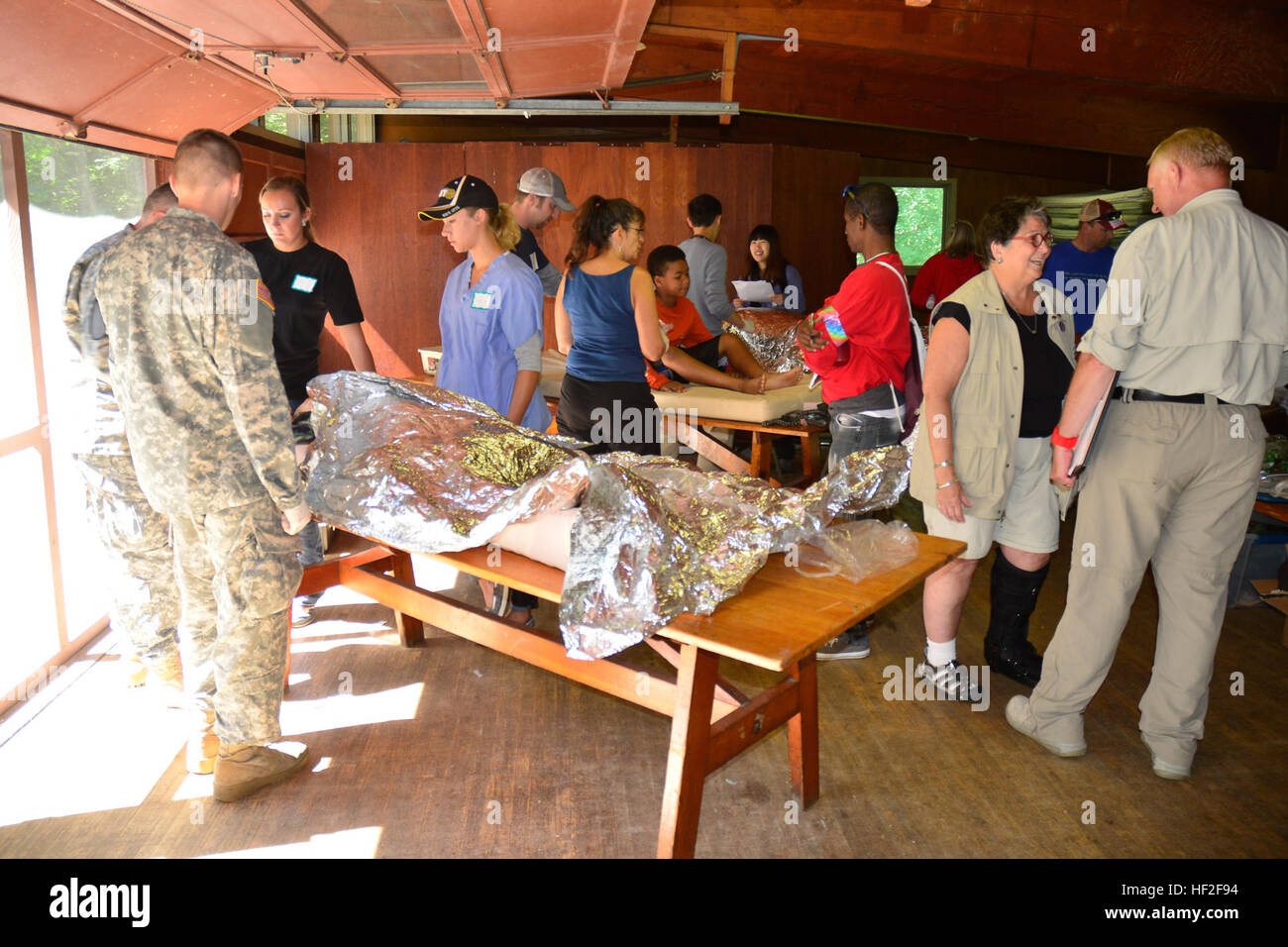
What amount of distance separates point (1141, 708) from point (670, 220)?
464cm

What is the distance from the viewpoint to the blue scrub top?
301 centimetres

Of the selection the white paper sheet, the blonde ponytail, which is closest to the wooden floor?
the blonde ponytail

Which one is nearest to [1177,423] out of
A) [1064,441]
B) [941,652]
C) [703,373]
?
[1064,441]

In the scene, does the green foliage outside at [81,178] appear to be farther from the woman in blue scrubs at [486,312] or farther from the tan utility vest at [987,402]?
the tan utility vest at [987,402]

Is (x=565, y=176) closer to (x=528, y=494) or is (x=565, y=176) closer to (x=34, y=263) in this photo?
(x=34, y=263)

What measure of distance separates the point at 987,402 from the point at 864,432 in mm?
478

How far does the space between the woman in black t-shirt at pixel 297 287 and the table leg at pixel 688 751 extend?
185 centimetres

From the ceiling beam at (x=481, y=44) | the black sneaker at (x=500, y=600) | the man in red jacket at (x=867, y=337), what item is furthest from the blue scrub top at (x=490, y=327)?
the man in red jacket at (x=867, y=337)

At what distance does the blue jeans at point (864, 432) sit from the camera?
3.08 m

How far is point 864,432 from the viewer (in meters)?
3.10

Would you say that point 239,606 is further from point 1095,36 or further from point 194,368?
point 1095,36

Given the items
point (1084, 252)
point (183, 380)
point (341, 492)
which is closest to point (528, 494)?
point (341, 492)

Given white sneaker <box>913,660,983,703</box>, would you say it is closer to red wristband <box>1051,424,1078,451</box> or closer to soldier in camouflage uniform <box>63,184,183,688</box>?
red wristband <box>1051,424,1078,451</box>

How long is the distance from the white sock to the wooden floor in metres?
0.14
